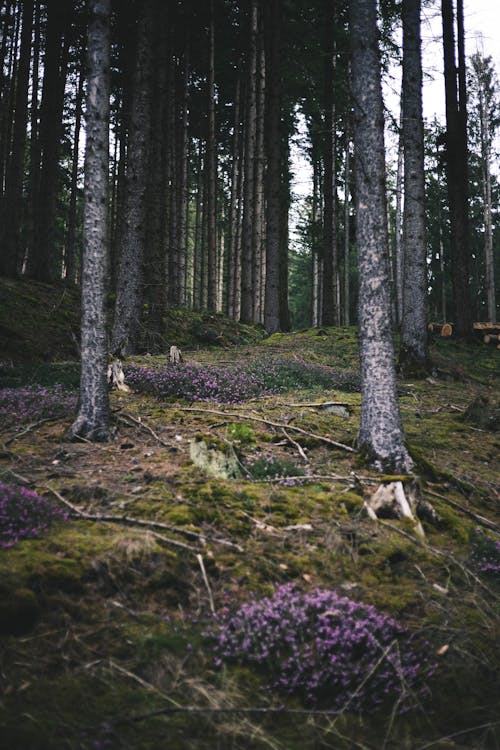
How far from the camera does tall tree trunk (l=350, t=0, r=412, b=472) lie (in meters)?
5.34

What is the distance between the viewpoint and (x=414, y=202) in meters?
10.6

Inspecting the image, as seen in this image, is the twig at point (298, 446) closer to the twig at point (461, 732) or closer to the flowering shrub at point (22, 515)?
the flowering shrub at point (22, 515)

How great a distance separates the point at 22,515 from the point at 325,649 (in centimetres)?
236

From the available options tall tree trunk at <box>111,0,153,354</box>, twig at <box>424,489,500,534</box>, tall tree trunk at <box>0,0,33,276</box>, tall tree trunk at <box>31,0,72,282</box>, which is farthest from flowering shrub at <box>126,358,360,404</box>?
tall tree trunk at <box>31,0,72,282</box>

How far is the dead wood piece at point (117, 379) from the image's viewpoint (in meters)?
8.32

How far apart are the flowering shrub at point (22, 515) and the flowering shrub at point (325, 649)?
5.13ft

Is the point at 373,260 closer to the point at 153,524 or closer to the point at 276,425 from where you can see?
the point at 276,425

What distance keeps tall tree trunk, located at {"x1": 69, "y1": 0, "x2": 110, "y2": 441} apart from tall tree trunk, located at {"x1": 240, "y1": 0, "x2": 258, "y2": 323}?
14473 mm

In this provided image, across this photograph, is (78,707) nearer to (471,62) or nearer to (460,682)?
(460,682)

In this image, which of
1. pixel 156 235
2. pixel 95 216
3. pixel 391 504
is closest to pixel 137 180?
pixel 156 235

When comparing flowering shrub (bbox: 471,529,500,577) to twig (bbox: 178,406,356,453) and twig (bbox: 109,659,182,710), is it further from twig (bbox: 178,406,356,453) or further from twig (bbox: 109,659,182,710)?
twig (bbox: 109,659,182,710)

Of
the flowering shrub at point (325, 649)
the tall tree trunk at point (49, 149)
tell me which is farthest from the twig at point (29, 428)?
the tall tree trunk at point (49, 149)

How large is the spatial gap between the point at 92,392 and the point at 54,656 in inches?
142

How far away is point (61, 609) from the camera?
281 cm
